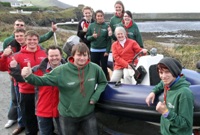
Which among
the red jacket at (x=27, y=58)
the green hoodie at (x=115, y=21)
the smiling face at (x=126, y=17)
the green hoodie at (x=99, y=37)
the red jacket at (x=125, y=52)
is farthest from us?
the green hoodie at (x=115, y=21)

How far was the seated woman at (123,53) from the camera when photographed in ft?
13.8

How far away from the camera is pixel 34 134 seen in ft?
12.5

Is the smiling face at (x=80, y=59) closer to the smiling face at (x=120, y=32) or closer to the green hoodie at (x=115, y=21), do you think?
the smiling face at (x=120, y=32)

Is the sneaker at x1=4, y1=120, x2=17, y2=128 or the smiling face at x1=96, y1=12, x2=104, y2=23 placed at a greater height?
the smiling face at x1=96, y1=12, x2=104, y2=23

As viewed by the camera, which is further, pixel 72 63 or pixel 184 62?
pixel 184 62

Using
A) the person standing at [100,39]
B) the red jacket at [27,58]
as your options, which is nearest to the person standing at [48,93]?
the red jacket at [27,58]

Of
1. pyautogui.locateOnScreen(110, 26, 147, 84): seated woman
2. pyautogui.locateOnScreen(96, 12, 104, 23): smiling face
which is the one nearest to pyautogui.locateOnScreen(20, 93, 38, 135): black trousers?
pyautogui.locateOnScreen(110, 26, 147, 84): seated woman

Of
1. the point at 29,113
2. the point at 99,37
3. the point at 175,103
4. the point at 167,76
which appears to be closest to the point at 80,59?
the point at 167,76

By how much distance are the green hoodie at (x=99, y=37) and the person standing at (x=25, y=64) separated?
1.64 meters

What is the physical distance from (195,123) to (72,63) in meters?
1.53

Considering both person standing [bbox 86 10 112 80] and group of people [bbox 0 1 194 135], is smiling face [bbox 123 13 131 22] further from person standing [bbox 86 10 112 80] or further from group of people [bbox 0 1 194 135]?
group of people [bbox 0 1 194 135]

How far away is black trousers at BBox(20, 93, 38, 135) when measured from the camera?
11.8 ft

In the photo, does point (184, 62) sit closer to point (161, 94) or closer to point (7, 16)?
point (161, 94)

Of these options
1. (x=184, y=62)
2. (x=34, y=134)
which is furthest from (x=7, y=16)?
(x=34, y=134)
